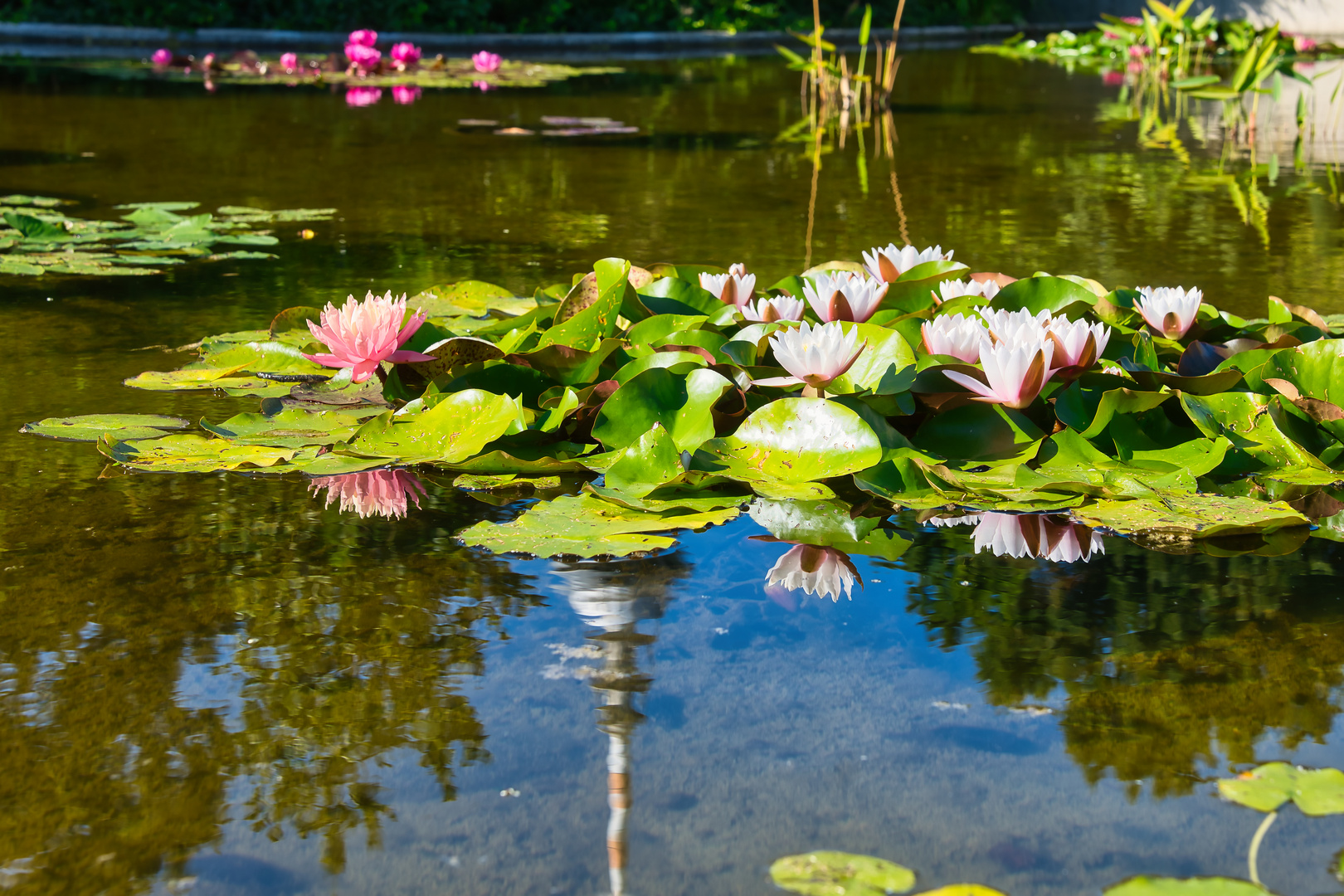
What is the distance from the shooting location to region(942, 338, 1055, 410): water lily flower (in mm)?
2193

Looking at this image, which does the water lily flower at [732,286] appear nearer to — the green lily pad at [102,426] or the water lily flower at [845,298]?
the water lily flower at [845,298]

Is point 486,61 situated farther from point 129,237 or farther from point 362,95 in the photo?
point 129,237

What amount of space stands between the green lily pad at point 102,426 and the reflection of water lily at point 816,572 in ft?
4.13

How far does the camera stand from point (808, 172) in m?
6.33

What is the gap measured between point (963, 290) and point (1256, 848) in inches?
59.6

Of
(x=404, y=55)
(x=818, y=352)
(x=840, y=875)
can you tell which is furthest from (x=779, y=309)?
(x=404, y=55)

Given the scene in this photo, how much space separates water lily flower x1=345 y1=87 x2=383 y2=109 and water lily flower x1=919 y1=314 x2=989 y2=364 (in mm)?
7798

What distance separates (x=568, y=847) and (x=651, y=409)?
1.17 metres

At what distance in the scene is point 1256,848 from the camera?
1314 millimetres

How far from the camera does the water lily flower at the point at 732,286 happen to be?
108 inches

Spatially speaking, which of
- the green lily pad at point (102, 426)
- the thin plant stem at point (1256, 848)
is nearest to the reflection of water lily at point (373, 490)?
the green lily pad at point (102, 426)

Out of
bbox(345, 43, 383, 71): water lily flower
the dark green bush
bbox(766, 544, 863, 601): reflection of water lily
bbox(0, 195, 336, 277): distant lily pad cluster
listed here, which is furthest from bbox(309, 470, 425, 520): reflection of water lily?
the dark green bush

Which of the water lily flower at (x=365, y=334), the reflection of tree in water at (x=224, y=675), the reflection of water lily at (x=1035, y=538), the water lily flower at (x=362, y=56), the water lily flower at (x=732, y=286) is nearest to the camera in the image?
the reflection of tree in water at (x=224, y=675)

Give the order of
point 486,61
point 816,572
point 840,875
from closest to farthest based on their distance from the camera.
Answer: point 840,875
point 816,572
point 486,61
